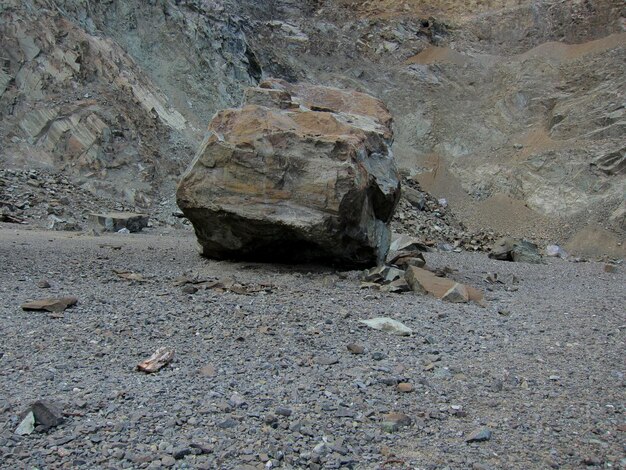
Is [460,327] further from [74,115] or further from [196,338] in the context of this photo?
[74,115]

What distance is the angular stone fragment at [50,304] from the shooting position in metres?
5.18

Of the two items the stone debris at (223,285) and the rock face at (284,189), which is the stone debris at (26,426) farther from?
the rock face at (284,189)

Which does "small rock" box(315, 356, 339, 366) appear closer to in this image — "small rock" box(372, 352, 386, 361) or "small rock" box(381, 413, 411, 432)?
"small rock" box(372, 352, 386, 361)

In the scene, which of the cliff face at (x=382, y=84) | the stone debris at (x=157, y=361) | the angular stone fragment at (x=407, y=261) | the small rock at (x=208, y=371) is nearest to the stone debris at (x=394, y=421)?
the small rock at (x=208, y=371)

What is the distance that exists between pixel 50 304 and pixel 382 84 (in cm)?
2645

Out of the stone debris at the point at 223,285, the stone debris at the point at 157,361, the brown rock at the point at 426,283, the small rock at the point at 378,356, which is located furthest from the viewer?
the brown rock at the point at 426,283

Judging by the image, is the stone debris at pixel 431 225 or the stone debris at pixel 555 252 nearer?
the stone debris at pixel 431 225

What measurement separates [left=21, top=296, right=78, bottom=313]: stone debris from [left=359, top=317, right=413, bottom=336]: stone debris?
280 cm

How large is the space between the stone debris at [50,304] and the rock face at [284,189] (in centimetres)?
277

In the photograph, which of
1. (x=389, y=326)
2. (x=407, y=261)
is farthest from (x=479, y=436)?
(x=407, y=261)

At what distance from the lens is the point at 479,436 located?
10.4 ft

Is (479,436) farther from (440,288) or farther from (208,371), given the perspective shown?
(440,288)

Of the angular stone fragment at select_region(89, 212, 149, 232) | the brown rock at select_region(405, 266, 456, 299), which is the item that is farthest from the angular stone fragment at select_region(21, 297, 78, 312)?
the angular stone fragment at select_region(89, 212, 149, 232)

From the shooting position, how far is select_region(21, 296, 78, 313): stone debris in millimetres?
5176
